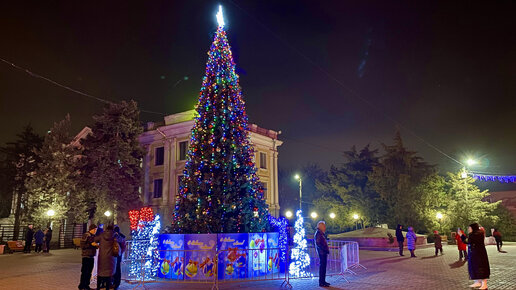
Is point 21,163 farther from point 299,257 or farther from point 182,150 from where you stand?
point 299,257

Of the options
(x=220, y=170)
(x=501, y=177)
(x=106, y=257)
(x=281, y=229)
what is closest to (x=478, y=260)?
(x=281, y=229)

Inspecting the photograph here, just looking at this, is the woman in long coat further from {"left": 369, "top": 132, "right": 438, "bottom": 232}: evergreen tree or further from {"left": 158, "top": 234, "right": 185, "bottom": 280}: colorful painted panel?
{"left": 369, "top": 132, "right": 438, "bottom": 232}: evergreen tree

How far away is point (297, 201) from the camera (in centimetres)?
7006

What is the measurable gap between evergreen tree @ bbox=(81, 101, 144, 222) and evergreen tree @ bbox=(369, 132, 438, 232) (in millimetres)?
23265

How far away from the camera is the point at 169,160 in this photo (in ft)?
119

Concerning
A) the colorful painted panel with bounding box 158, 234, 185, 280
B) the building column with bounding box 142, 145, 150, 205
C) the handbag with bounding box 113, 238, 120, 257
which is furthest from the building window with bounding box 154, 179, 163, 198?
the handbag with bounding box 113, 238, 120, 257

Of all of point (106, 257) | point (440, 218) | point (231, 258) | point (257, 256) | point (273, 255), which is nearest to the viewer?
point (106, 257)

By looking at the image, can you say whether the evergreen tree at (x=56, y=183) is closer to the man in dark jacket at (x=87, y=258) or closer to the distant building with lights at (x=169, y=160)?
the distant building with lights at (x=169, y=160)

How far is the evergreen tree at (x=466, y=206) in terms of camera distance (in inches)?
1323

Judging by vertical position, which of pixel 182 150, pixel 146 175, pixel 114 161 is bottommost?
pixel 146 175

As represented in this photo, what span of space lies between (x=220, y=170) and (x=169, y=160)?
79.0ft

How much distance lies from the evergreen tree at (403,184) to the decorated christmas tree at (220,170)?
85.8ft

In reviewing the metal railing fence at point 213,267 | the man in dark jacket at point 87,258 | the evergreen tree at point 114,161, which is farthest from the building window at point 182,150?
the man in dark jacket at point 87,258

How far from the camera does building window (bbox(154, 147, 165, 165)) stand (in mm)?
37700
